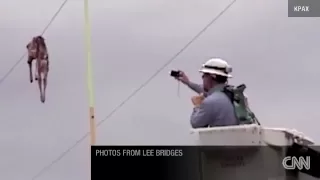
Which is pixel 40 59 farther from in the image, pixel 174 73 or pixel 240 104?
pixel 240 104

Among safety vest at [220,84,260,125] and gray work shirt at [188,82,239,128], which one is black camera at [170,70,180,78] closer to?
gray work shirt at [188,82,239,128]

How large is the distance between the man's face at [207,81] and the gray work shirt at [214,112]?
17 mm

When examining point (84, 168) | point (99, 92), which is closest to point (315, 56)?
point (99, 92)

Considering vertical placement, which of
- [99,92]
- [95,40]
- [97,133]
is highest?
[95,40]

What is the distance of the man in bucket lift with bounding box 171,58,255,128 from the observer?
2188mm

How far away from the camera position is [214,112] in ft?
7.22

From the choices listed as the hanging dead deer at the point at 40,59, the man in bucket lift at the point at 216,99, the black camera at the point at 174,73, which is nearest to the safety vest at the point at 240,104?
the man in bucket lift at the point at 216,99

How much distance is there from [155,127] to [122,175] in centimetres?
25

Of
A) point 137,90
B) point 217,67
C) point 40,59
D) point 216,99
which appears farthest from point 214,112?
point 40,59

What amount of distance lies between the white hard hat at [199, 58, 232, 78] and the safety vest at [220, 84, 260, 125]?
0.06 meters

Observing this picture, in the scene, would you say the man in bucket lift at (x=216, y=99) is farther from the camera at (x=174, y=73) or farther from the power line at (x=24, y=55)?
the power line at (x=24, y=55)

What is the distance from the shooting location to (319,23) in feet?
7.14

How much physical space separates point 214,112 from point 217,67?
0.60 ft

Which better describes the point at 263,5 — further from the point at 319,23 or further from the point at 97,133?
the point at 97,133
